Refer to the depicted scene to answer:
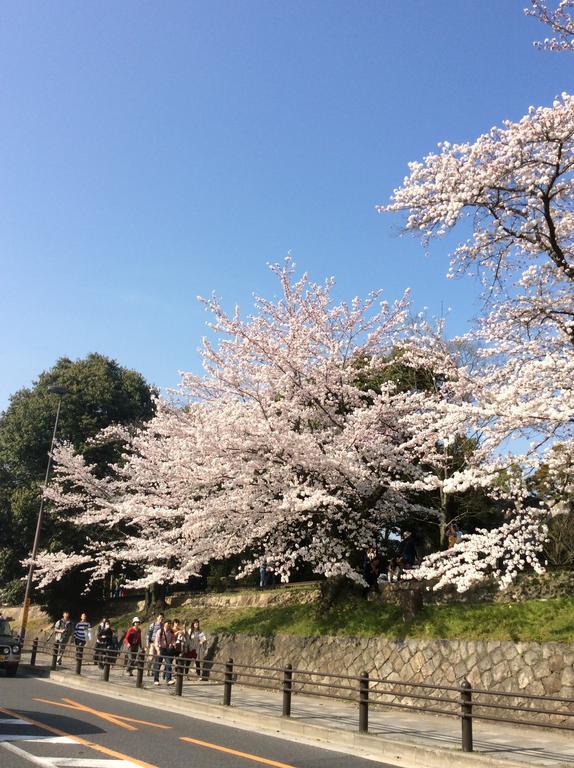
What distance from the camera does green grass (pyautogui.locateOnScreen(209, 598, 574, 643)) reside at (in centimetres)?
1292

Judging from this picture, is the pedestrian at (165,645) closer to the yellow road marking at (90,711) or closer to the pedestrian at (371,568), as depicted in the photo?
the yellow road marking at (90,711)

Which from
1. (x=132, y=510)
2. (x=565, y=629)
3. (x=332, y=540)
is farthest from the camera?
(x=132, y=510)

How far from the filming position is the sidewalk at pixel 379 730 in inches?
337

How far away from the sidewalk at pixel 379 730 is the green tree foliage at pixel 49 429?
15992 millimetres

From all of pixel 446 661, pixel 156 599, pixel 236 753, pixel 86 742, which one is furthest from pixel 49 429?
pixel 236 753

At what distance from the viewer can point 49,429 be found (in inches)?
1339

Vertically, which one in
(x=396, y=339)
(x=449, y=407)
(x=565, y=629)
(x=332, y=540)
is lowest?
(x=565, y=629)

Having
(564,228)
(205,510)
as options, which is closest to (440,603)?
(205,510)

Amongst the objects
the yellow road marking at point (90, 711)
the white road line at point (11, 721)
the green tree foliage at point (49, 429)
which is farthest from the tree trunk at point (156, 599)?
the white road line at point (11, 721)

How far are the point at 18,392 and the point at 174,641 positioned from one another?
23632 millimetres

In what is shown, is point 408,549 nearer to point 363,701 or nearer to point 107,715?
point 363,701

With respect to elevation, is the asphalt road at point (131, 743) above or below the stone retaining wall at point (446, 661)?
below

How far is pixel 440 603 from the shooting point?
16.1 m

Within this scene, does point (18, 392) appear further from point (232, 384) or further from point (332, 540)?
point (332, 540)
